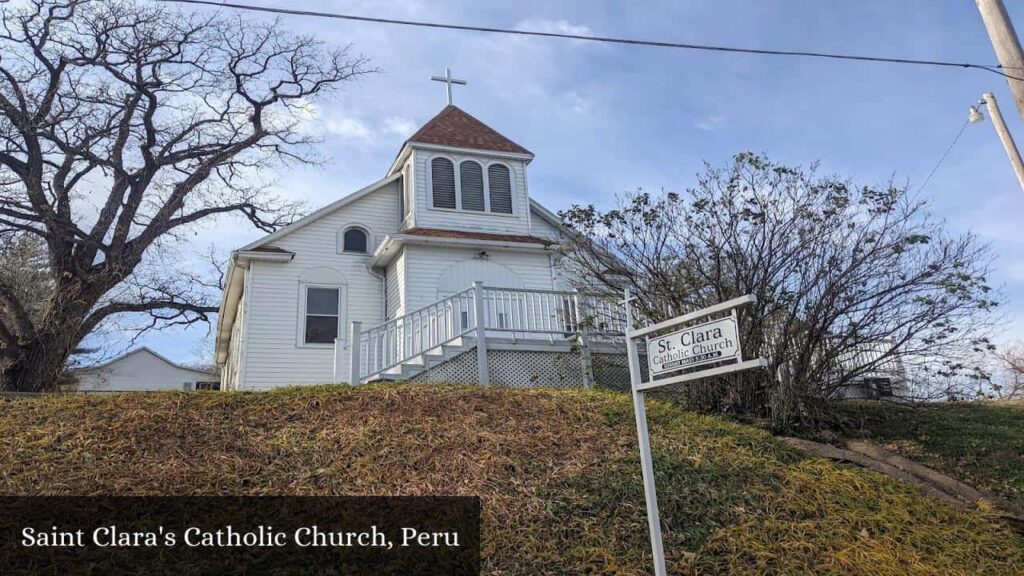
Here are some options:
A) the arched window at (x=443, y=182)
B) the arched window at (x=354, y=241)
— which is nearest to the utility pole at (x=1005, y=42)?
the arched window at (x=443, y=182)

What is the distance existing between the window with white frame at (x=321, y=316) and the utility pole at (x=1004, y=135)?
11.7 metres

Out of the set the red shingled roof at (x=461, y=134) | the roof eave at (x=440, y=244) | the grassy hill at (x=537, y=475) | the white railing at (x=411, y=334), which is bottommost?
the grassy hill at (x=537, y=475)

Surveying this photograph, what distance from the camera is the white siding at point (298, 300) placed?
13.4 m

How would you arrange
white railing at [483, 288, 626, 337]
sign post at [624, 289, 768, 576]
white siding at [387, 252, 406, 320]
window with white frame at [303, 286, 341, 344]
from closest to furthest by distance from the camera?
1. sign post at [624, 289, 768, 576]
2. white railing at [483, 288, 626, 337]
3. white siding at [387, 252, 406, 320]
4. window with white frame at [303, 286, 341, 344]

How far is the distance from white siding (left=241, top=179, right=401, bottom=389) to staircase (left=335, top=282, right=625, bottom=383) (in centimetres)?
260

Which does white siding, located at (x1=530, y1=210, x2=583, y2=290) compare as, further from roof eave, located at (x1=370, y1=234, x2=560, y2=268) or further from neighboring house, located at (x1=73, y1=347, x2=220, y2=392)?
neighboring house, located at (x1=73, y1=347, x2=220, y2=392)

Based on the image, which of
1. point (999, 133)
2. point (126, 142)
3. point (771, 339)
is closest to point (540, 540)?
point (771, 339)

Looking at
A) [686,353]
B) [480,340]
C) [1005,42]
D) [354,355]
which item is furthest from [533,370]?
[1005,42]

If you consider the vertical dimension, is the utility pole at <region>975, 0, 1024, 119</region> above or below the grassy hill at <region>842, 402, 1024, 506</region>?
above

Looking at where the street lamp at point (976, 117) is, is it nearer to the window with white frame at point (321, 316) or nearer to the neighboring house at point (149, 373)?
the window with white frame at point (321, 316)

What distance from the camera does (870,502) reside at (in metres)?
6.23

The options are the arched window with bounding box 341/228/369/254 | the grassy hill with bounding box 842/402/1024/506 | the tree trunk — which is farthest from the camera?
the arched window with bounding box 341/228/369/254

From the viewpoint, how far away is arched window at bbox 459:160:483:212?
1484 cm

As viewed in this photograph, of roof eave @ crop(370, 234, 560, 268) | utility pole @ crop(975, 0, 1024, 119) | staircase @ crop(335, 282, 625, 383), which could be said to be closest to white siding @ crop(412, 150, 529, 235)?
roof eave @ crop(370, 234, 560, 268)
